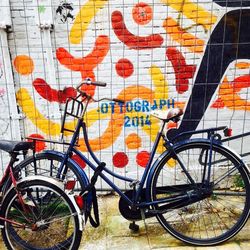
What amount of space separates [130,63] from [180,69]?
2.01 ft

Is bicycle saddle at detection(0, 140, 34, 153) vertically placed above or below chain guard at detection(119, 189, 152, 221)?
above

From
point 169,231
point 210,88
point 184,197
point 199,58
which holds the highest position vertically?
point 199,58

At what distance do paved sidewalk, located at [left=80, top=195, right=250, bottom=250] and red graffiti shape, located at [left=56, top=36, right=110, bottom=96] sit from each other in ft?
5.90

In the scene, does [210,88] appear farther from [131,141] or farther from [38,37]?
[38,37]

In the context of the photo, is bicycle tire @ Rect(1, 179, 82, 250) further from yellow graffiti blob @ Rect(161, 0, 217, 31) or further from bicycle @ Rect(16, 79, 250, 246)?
yellow graffiti blob @ Rect(161, 0, 217, 31)

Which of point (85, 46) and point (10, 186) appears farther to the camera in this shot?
point (85, 46)

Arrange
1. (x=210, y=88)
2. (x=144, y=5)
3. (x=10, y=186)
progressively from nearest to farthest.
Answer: (x=10, y=186), (x=144, y=5), (x=210, y=88)

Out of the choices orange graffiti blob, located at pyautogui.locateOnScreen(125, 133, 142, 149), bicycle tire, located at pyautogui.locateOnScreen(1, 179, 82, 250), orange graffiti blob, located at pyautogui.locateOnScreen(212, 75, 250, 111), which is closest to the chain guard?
bicycle tire, located at pyautogui.locateOnScreen(1, 179, 82, 250)

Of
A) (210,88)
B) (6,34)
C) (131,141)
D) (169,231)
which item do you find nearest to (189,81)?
(210,88)

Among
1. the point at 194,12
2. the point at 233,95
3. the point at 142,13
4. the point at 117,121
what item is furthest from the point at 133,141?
the point at 194,12

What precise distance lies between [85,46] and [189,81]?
52.5 inches

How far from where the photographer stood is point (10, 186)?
3.56 m

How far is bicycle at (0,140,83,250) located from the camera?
3.39m

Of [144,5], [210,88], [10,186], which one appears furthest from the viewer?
[210,88]
